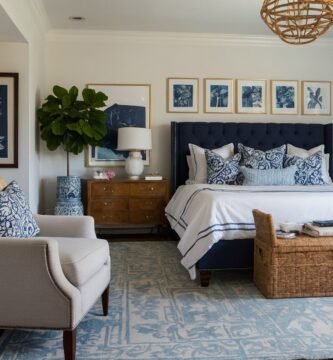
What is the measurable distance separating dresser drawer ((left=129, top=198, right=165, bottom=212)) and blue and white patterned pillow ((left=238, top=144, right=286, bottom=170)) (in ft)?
3.64

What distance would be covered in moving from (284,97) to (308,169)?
133cm

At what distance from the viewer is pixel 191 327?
2457 millimetres

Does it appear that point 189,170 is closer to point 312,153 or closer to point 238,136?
point 238,136

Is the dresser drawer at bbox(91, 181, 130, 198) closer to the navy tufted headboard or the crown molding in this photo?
the navy tufted headboard

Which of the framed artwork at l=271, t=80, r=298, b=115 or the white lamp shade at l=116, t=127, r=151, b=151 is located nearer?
the white lamp shade at l=116, t=127, r=151, b=151

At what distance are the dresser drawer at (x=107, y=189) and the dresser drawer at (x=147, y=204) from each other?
0.19 m

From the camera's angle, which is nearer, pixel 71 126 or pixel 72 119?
pixel 71 126

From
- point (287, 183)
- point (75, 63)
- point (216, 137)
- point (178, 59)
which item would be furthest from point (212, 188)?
point (75, 63)

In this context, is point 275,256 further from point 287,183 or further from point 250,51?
point 250,51

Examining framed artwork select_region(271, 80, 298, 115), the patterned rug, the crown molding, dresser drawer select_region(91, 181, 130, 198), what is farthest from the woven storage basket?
the crown molding

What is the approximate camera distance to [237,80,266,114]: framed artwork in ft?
18.0

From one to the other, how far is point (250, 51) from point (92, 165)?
262cm

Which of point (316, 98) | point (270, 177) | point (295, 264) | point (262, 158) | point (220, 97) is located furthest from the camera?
point (316, 98)

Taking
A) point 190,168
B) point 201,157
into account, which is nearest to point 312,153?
point 201,157
